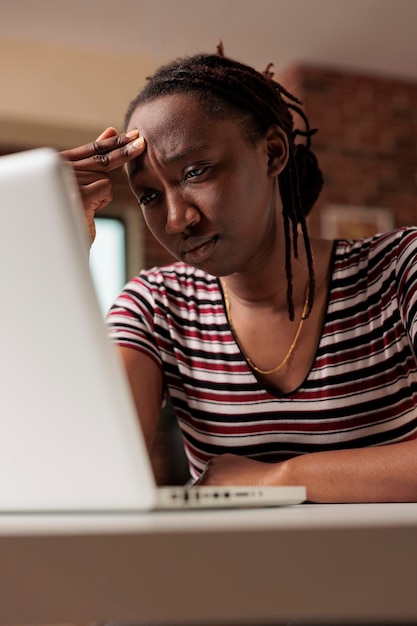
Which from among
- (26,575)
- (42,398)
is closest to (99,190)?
(42,398)

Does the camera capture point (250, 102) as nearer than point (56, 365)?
No

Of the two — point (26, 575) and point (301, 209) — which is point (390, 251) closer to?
point (301, 209)

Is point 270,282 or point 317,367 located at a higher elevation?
point 270,282

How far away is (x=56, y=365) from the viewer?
0.48 metres

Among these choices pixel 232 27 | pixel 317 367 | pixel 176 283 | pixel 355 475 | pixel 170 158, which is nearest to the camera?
pixel 355 475

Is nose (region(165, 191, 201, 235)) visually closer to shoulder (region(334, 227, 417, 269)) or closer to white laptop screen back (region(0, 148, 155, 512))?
shoulder (region(334, 227, 417, 269))

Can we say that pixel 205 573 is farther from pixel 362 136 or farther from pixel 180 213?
pixel 362 136

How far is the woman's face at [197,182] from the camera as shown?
1236mm

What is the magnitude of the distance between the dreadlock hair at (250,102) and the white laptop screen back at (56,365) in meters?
0.84

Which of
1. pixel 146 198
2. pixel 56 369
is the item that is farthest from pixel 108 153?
pixel 56 369

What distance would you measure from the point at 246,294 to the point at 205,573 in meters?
1.05

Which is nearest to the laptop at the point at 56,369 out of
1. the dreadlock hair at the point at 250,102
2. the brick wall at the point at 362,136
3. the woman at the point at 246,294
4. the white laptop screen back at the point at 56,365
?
the white laptop screen back at the point at 56,365

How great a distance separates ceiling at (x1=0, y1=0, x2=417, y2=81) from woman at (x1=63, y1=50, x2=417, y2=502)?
3.08 meters

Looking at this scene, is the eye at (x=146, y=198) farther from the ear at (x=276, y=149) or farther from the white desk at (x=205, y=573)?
the white desk at (x=205, y=573)
